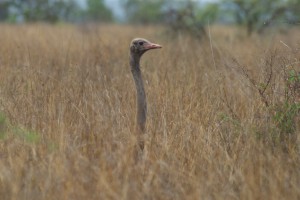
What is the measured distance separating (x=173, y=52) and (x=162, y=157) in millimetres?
4244

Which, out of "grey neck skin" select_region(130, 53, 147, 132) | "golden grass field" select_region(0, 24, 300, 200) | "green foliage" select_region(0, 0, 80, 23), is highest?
"green foliage" select_region(0, 0, 80, 23)

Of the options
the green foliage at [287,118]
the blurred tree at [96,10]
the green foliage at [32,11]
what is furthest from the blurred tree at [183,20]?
the blurred tree at [96,10]

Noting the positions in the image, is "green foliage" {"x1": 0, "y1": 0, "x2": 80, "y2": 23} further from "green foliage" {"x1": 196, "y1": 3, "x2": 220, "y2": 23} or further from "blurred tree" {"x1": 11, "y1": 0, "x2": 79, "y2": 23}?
"green foliage" {"x1": 196, "y1": 3, "x2": 220, "y2": 23}

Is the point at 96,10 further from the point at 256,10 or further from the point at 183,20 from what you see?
the point at 183,20

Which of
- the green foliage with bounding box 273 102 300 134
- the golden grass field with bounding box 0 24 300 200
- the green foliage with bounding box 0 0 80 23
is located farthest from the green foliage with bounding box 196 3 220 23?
the green foliage with bounding box 273 102 300 134

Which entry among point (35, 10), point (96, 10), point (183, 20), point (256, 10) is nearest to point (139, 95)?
point (183, 20)

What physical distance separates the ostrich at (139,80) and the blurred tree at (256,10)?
23.5 feet

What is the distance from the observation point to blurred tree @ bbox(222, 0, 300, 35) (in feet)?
34.3

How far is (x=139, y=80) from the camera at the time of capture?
331cm

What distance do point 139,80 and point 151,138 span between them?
0.43 meters

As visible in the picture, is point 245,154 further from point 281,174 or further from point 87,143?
point 87,143

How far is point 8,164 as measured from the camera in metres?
3.27

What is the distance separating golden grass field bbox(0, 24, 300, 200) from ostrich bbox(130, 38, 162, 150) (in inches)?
3.8

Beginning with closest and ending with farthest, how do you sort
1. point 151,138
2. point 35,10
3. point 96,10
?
point 151,138 < point 35,10 < point 96,10
